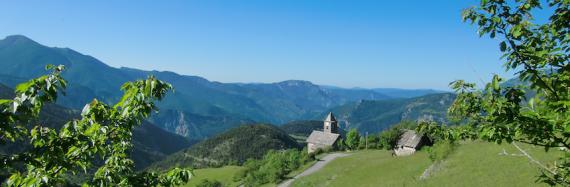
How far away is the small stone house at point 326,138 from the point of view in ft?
354

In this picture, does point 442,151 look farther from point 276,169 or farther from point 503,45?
point 503,45

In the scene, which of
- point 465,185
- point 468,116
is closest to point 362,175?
point 465,185

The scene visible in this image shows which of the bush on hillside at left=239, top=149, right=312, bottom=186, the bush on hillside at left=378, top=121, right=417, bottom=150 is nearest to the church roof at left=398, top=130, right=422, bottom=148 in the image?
the bush on hillside at left=378, top=121, right=417, bottom=150

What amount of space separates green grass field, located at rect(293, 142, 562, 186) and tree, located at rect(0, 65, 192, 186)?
47.8 ft

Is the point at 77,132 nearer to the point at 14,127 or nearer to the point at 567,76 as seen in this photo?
the point at 14,127

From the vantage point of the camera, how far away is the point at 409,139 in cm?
7675

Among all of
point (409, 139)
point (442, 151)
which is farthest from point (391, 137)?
point (442, 151)

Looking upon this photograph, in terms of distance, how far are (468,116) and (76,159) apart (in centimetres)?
697

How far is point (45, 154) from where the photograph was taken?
6293 millimetres

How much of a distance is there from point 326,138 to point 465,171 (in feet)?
247

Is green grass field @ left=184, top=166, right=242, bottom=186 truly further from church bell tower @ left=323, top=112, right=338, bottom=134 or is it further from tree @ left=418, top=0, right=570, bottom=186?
tree @ left=418, top=0, right=570, bottom=186

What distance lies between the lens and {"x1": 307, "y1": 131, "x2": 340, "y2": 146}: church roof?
355 ft

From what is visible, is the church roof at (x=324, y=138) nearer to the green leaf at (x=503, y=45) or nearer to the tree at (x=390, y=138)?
the tree at (x=390, y=138)

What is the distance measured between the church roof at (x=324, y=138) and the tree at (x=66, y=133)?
101 metres
